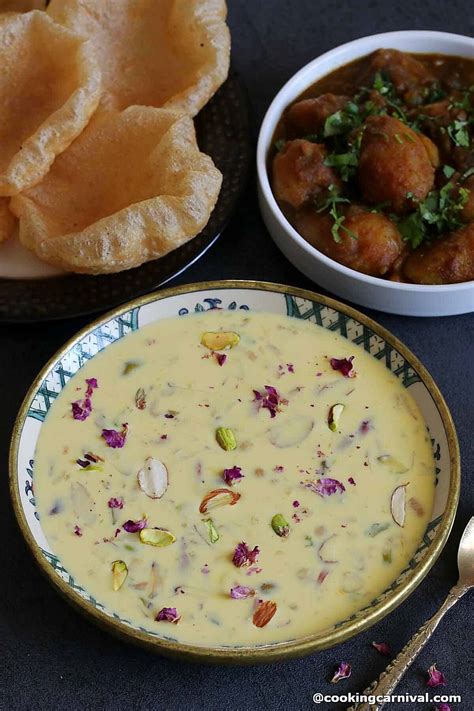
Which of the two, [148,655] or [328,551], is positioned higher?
[328,551]

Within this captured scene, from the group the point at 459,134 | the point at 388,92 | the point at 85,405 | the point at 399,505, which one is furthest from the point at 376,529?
the point at 388,92

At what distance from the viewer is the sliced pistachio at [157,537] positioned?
1.74 metres

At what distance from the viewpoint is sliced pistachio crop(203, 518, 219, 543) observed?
175 cm

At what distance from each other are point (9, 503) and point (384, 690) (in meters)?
0.91

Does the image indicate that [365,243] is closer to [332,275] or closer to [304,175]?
[332,275]

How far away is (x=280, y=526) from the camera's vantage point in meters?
1.75

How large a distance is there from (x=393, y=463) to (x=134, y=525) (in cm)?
57

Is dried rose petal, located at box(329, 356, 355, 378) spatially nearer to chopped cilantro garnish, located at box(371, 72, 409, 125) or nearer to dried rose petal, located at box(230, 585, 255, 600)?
dried rose petal, located at box(230, 585, 255, 600)

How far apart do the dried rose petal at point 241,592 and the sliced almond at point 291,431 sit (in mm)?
323

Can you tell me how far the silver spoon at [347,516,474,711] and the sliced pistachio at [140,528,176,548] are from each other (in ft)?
1.60

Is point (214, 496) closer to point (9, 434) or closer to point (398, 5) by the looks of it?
point (9, 434)

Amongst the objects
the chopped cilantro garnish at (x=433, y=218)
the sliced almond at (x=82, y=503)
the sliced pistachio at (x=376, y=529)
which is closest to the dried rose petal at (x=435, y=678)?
the sliced pistachio at (x=376, y=529)

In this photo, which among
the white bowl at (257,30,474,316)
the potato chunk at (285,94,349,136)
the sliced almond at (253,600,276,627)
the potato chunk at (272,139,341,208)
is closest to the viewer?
the sliced almond at (253,600,276,627)

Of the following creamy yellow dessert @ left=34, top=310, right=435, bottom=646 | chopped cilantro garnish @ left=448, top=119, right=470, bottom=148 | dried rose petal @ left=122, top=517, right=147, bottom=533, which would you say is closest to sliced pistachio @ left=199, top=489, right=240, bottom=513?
creamy yellow dessert @ left=34, top=310, right=435, bottom=646
